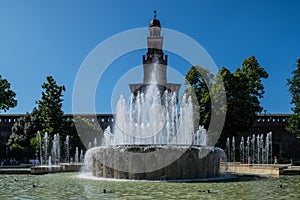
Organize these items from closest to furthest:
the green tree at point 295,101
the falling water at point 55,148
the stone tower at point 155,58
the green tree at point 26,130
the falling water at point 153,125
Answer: the falling water at point 153,125 < the green tree at point 295,101 < the falling water at point 55,148 < the green tree at point 26,130 < the stone tower at point 155,58

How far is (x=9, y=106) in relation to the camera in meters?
37.5

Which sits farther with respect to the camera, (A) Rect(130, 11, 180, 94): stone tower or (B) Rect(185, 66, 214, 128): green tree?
(A) Rect(130, 11, 180, 94): stone tower

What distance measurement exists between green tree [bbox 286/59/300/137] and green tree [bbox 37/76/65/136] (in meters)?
21.7

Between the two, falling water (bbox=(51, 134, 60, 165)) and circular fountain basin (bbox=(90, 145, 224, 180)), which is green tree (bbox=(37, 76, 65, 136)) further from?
circular fountain basin (bbox=(90, 145, 224, 180))

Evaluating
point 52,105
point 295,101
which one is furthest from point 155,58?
point 295,101

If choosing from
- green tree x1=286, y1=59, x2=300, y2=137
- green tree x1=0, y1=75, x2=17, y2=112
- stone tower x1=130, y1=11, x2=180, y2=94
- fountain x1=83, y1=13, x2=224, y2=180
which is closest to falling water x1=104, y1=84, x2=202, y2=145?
fountain x1=83, y1=13, x2=224, y2=180

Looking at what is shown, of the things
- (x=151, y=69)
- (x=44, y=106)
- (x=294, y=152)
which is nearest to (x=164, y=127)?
(x=44, y=106)

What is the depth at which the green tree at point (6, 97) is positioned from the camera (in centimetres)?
3622

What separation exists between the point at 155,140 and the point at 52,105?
16053mm

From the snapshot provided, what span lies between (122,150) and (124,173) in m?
0.91

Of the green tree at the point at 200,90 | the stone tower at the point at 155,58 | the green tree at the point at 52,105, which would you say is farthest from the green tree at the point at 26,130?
the green tree at the point at 200,90

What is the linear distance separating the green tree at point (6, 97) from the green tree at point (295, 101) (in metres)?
25.5

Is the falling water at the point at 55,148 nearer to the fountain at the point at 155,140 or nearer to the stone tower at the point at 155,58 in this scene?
the fountain at the point at 155,140

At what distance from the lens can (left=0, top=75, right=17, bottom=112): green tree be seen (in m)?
36.2
